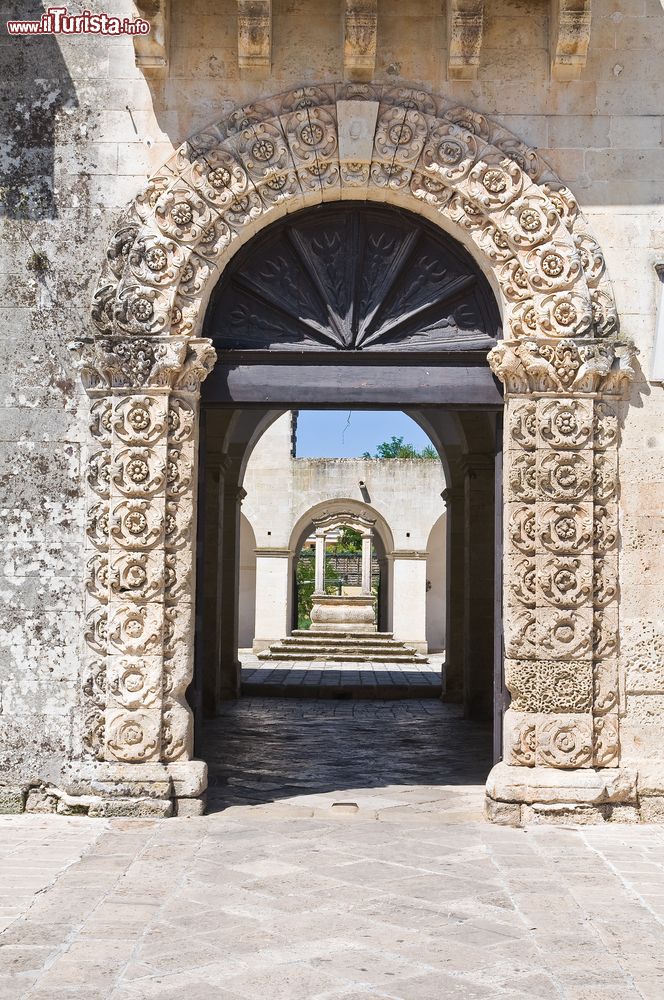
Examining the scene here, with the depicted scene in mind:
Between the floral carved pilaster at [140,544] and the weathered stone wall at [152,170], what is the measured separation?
154mm

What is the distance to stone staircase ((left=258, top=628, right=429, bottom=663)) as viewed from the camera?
18.8m

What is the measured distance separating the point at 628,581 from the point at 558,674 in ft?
2.31

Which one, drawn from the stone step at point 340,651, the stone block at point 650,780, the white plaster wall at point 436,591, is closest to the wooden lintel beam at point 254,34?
the stone block at point 650,780

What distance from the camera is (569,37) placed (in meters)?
6.10

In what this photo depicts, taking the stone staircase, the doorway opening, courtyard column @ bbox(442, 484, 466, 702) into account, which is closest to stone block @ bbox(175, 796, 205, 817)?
the doorway opening

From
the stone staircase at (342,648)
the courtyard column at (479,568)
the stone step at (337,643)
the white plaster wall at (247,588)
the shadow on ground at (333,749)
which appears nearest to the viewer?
the shadow on ground at (333,749)

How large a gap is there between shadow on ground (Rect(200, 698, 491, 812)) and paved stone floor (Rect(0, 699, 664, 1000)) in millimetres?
89

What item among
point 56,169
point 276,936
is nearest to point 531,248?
point 56,169

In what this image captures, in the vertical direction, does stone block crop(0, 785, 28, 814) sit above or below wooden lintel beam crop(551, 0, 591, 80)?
below

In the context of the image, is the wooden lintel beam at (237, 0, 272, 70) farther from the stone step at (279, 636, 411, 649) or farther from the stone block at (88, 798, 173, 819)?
the stone step at (279, 636, 411, 649)

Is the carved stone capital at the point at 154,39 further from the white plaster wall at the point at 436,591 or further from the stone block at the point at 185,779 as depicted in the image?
the white plaster wall at the point at 436,591

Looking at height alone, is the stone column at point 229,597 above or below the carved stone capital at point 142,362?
below

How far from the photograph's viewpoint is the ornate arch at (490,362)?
5945 millimetres

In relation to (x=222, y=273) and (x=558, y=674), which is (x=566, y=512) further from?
(x=222, y=273)
